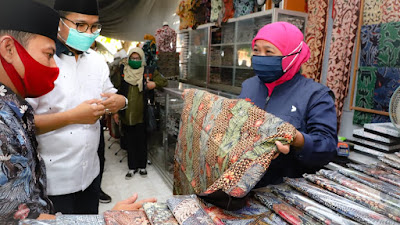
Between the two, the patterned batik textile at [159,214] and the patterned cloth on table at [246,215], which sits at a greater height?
the patterned batik textile at [159,214]

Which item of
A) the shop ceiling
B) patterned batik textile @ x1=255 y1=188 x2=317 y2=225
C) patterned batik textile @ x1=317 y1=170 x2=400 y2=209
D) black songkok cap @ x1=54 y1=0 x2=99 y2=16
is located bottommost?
patterned batik textile @ x1=255 y1=188 x2=317 y2=225

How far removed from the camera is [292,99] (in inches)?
52.0

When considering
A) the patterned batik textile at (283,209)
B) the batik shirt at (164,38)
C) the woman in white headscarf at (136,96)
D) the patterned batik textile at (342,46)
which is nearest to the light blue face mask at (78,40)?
the patterned batik textile at (283,209)

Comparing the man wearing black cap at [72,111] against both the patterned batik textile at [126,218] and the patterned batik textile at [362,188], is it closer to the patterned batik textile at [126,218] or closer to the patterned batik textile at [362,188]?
the patterned batik textile at [126,218]

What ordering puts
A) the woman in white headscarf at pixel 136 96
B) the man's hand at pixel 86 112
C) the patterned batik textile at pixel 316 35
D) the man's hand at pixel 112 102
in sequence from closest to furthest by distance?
the man's hand at pixel 86 112 → the man's hand at pixel 112 102 → the patterned batik textile at pixel 316 35 → the woman in white headscarf at pixel 136 96

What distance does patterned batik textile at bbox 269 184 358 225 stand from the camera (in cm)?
72

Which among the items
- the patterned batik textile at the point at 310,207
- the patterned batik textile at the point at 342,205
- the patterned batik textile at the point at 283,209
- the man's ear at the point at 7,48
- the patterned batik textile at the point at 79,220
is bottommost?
the patterned batik textile at the point at 79,220

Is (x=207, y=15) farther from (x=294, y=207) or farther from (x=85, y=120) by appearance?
(x=294, y=207)

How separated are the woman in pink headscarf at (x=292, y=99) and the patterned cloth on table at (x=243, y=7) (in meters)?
2.67

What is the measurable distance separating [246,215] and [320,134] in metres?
0.59

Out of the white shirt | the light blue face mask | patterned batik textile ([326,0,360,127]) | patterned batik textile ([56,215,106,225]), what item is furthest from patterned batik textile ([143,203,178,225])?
patterned batik textile ([326,0,360,127])

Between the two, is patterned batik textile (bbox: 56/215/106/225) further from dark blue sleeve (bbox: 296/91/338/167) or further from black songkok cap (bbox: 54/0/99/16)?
black songkok cap (bbox: 54/0/99/16)

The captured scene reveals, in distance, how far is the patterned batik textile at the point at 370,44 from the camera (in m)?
2.47

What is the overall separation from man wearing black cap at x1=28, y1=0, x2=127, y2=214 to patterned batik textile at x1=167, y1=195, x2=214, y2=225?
82 centimetres
